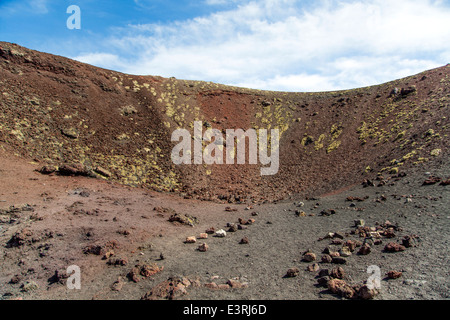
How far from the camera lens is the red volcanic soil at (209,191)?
754 centimetres

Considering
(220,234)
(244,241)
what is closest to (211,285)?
(244,241)

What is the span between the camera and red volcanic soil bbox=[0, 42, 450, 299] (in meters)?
7.54

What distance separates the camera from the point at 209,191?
2052cm

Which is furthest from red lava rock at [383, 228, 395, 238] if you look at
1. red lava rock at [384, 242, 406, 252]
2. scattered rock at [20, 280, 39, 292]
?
scattered rock at [20, 280, 39, 292]

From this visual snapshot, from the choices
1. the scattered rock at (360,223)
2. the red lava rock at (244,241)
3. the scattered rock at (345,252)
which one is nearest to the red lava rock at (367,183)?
the scattered rock at (360,223)

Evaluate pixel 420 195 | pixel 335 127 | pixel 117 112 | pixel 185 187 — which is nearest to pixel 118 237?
pixel 185 187

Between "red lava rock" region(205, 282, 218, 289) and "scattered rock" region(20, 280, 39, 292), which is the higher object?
"red lava rock" region(205, 282, 218, 289)

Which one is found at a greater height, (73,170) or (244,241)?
(73,170)

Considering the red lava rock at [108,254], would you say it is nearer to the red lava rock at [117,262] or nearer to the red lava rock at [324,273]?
the red lava rock at [117,262]

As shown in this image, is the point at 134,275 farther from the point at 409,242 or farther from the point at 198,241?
the point at 409,242

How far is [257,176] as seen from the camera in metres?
24.3

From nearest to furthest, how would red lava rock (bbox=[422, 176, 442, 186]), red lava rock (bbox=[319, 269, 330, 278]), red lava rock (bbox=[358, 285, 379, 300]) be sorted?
red lava rock (bbox=[358, 285, 379, 300]) < red lava rock (bbox=[319, 269, 330, 278]) < red lava rock (bbox=[422, 176, 442, 186])

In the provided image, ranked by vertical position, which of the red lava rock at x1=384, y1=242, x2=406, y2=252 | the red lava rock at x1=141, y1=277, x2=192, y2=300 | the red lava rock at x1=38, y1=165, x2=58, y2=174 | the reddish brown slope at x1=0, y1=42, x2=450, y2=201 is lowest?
the red lava rock at x1=141, y1=277, x2=192, y2=300

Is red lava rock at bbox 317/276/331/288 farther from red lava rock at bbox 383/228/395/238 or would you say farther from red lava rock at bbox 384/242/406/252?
red lava rock at bbox 383/228/395/238
